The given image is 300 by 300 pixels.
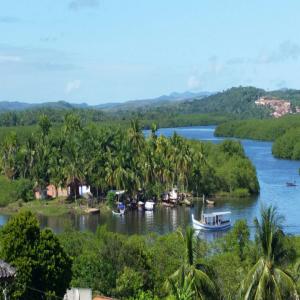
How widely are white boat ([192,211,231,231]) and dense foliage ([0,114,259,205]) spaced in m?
11.6

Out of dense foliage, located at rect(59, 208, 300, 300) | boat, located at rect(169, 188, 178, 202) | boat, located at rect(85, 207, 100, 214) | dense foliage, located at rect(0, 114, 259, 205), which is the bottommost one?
boat, located at rect(85, 207, 100, 214)

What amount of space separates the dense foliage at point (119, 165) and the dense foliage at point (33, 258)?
4313 cm

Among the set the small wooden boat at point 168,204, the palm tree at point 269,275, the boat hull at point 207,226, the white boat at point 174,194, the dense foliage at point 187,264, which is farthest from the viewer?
the white boat at point 174,194

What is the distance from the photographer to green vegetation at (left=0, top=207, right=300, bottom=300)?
17.2 meters

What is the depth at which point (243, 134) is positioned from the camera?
15850 cm

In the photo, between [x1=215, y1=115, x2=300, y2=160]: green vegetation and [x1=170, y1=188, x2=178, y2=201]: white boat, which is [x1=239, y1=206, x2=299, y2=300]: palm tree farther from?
[x1=215, y1=115, x2=300, y2=160]: green vegetation

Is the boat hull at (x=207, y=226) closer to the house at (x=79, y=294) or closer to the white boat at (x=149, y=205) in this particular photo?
the white boat at (x=149, y=205)

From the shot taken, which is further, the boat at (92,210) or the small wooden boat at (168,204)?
the small wooden boat at (168,204)

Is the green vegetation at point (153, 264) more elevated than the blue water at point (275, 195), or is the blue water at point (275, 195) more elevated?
the green vegetation at point (153, 264)

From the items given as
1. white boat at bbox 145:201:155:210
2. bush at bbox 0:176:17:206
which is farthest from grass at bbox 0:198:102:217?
white boat at bbox 145:201:155:210

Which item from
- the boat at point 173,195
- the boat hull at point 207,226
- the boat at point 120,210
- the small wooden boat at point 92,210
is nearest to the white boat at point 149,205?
the boat at point 120,210

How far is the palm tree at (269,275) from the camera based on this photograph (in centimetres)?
1695

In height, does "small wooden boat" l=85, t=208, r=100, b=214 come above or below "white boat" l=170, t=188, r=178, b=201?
below

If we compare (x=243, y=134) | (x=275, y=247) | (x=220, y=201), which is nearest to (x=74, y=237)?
(x=275, y=247)
